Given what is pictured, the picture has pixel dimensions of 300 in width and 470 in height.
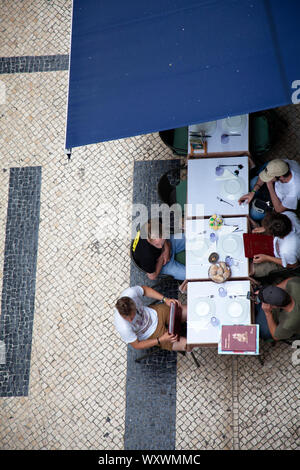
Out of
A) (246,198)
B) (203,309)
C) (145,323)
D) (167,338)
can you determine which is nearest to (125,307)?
(145,323)

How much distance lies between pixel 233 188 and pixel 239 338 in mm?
1757

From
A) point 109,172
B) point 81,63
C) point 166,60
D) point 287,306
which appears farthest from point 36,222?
point 287,306

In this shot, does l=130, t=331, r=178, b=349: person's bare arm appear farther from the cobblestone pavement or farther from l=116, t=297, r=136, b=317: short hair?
the cobblestone pavement

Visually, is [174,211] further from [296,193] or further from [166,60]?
[166,60]

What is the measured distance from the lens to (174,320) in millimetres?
5586

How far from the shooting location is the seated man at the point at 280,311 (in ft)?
16.4

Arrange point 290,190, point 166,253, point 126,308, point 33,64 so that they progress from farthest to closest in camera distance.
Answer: point 33,64 < point 166,253 < point 290,190 < point 126,308

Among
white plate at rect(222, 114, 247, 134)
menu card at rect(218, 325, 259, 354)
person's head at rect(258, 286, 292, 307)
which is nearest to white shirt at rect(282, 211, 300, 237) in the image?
person's head at rect(258, 286, 292, 307)

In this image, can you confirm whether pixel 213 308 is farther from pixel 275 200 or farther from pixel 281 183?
pixel 281 183

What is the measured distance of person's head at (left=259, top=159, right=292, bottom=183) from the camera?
5.51 m

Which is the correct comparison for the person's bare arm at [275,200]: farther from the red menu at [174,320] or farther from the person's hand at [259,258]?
the red menu at [174,320]

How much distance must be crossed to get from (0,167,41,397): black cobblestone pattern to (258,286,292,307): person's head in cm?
346
